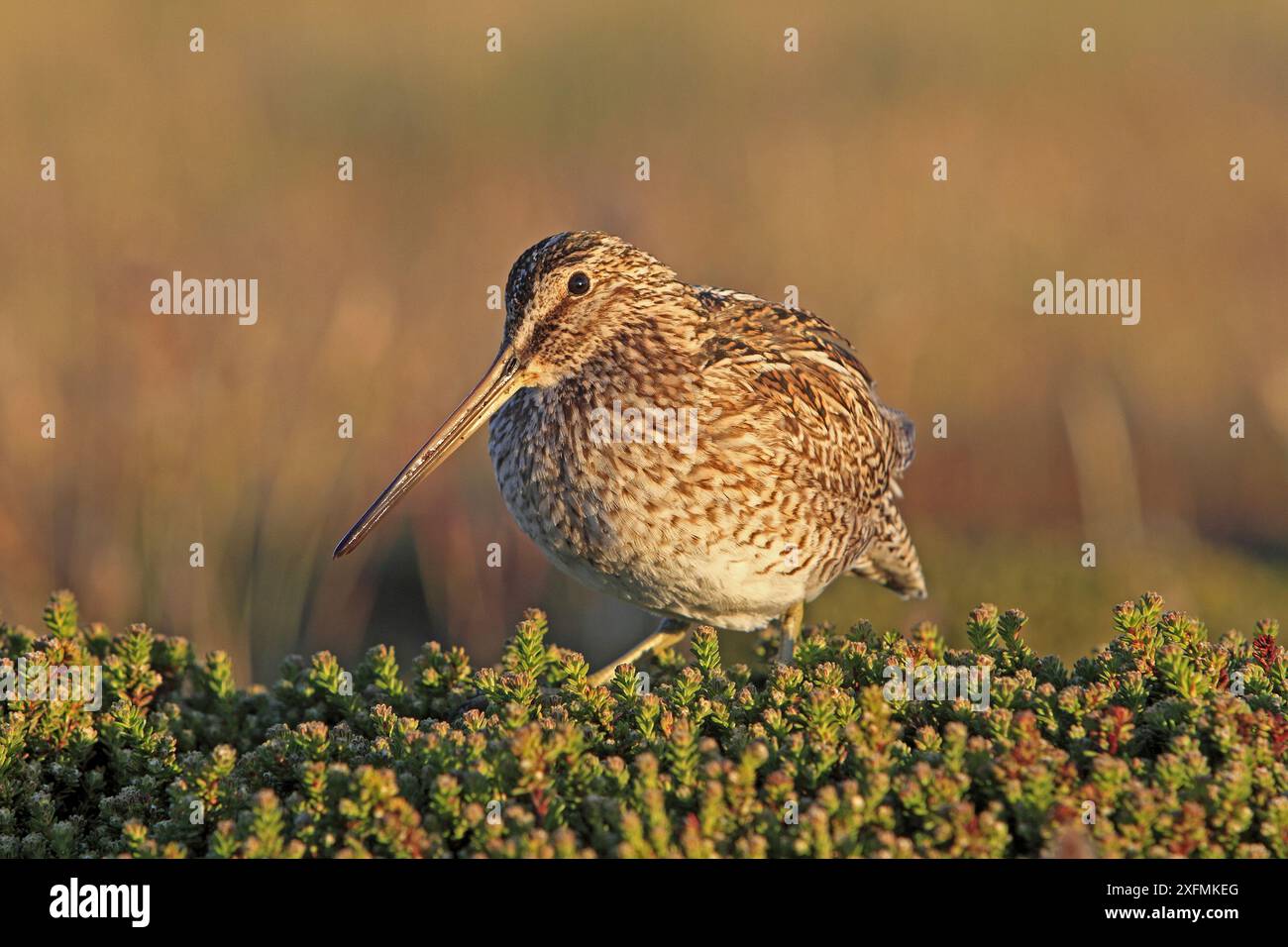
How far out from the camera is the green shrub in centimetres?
315

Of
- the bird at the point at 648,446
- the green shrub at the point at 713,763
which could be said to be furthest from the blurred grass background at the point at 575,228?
the green shrub at the point at 713,763

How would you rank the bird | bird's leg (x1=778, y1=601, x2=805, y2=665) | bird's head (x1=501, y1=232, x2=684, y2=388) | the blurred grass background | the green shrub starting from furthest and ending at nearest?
the blurred grass background < bird's leg (x1=778, y1=601, x2=805, y2=665) < bird's head (x1=501, y1=232, x2=684, y2=388) < the bird < the green shrub

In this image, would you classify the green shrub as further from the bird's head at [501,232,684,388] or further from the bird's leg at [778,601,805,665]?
the bird's head at [501,232,684,388]

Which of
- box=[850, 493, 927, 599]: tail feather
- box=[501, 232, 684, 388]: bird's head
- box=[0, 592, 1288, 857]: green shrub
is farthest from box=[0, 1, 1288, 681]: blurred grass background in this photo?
box=[0, 592, 1288, 857]: green shrub

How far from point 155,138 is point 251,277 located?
7.74 feet

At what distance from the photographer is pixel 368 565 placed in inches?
352

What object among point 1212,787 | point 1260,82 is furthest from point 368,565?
point 1260,82

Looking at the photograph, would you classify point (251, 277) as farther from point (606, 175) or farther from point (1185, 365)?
point (1185, 365)

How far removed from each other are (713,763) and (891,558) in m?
3.70

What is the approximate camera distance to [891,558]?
6.79m

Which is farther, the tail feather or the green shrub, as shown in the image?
the tail feather

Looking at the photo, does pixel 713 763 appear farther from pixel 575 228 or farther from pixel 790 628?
pixel 575 228

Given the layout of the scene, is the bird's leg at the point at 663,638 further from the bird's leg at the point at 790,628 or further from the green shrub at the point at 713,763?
the green shrub at the point at 713,763

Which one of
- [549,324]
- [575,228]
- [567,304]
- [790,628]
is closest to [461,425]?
[549,324]
